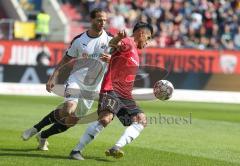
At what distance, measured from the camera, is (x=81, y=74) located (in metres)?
12.1

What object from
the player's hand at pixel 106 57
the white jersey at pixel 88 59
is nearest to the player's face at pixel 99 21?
the white jersey at pixel 88 59

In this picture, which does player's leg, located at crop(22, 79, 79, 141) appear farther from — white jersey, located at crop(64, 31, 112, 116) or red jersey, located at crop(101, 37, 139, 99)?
red jersey, located at crop(101, 37, 139, 99)

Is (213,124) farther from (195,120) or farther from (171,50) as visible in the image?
(171,50)

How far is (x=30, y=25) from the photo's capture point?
32.2 meters

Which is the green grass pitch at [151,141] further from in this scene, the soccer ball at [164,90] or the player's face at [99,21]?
the player's face at [99,21]

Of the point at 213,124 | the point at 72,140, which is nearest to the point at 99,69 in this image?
the point at 72,140

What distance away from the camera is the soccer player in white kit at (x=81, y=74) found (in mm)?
11727

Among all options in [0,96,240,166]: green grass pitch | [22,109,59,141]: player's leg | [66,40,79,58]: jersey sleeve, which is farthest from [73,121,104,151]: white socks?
[66,40,79,58]: jersey sleeve

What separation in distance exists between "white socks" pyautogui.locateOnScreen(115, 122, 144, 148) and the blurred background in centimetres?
1730

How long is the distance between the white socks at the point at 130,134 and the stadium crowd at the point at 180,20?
22172 millimetres

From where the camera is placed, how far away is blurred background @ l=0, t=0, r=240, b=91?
1218 inches

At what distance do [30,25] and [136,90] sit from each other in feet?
21.9

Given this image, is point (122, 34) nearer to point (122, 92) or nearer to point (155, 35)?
point (122, 92)

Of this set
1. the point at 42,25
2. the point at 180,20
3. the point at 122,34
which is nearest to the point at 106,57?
the point at 122,34
